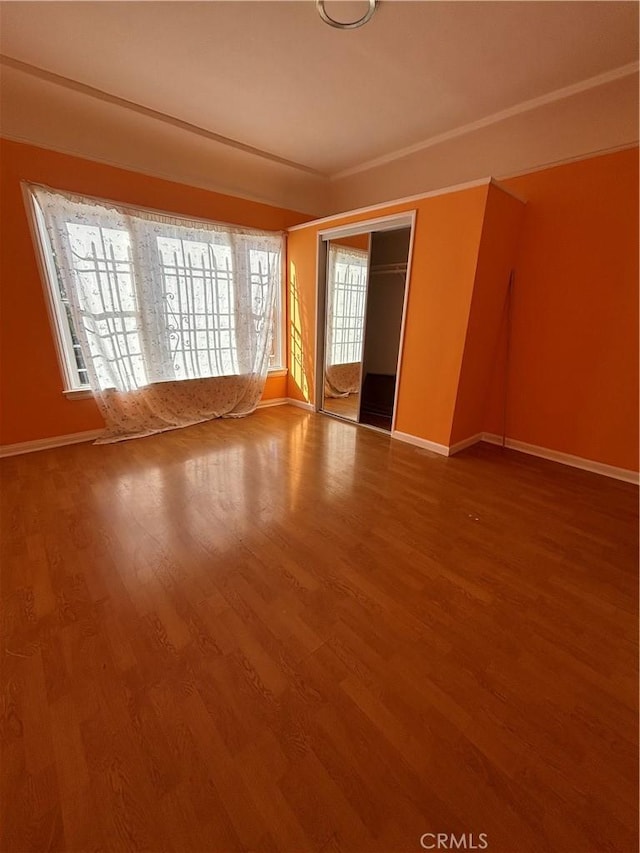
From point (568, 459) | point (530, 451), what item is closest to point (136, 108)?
point (530, 451)

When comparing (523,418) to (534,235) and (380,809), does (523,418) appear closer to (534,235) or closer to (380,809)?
(534,235)

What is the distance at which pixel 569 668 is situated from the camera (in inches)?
51.4

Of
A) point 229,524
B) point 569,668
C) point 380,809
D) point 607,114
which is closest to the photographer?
point 380,809

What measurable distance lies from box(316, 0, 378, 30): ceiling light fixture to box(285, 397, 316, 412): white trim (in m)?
3.21

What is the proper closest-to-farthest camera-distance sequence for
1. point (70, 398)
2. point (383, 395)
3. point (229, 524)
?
point (229, 524) → point (70, 398) → point (383, 395)

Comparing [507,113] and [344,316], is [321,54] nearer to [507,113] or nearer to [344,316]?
[507,113]

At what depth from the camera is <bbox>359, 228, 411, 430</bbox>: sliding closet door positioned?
4.23 meters

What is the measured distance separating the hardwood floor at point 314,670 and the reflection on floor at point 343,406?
6.26 ft

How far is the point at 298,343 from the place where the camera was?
4473 mm

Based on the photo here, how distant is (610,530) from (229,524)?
2374mm

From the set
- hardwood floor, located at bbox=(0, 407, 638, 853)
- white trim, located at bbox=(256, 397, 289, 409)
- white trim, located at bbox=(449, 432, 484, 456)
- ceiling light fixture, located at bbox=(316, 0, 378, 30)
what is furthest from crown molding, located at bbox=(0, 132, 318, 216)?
white trim, located at bbox=(449, 432, 484, 456)

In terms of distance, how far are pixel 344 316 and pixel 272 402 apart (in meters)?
1.47

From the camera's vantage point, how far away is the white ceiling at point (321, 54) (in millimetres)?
1862

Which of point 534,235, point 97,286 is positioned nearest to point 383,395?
point 534,235
